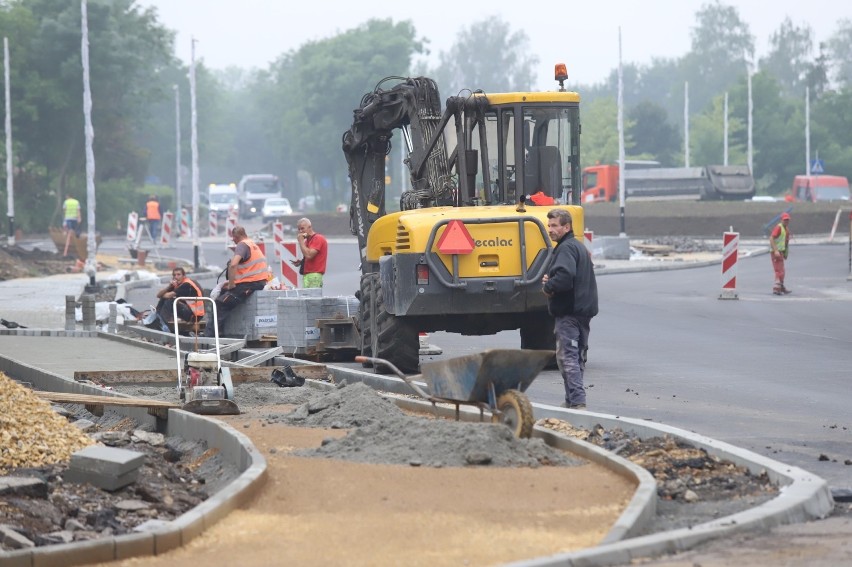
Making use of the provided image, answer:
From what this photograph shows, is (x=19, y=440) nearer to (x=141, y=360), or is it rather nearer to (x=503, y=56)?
(x=141, y=360)

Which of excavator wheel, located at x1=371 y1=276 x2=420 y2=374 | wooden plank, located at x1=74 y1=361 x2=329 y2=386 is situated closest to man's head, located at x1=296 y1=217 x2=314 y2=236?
excavator wheel, located at x1=371 y1=276 x2=420 y2=374

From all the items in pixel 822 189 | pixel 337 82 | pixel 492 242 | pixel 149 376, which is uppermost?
pixel 337 82

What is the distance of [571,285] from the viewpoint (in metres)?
13.3

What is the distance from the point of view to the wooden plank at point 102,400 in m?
13.1

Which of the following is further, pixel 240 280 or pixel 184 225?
pixel 184 225

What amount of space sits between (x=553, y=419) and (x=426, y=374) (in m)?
1.27

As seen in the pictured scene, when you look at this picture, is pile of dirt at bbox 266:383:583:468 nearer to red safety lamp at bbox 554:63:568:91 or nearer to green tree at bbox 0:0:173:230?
red safety lamp at bbox 554:63:568:91

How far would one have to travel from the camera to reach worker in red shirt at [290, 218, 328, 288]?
22294 mm

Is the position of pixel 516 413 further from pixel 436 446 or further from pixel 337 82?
pixel 337 82

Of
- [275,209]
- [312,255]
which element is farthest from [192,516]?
[275,209]

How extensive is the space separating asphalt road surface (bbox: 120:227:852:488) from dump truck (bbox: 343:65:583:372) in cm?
116

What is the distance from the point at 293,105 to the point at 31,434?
132 metres

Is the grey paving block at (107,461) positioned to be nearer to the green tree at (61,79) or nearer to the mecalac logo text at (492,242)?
the mecalac logo text at (492,242)

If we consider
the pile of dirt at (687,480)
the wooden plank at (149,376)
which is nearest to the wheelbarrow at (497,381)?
the pile of dirt at (687,480)
